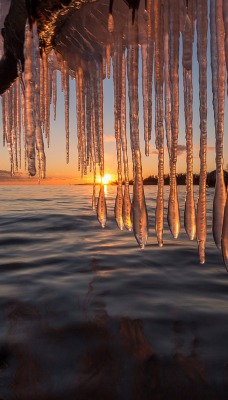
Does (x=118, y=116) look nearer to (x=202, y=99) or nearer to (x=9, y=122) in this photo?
(x=202, y=99)

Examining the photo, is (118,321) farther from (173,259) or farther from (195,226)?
(173,259)

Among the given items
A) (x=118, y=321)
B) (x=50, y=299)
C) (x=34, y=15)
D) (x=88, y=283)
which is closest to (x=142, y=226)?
(x=34, y=15)

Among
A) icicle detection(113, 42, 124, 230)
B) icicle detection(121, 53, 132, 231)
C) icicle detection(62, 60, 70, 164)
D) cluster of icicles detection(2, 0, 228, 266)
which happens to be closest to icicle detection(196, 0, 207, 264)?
cluster of icicles detection(2, 0, 228, 266)

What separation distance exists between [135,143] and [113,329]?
5.67 ft

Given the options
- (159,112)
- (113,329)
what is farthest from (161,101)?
(113,329)

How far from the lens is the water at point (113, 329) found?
1.99m

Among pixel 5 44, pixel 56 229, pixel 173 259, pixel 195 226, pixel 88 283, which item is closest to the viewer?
pixel 195 226

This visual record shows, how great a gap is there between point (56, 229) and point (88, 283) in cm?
569

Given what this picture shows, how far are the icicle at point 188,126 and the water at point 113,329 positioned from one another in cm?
102

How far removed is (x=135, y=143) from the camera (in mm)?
1539

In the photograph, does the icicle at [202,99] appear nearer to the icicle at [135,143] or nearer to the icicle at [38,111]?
the icicle at [135,143]

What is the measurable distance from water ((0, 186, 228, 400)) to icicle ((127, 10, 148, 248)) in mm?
975

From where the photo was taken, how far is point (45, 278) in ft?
14.3

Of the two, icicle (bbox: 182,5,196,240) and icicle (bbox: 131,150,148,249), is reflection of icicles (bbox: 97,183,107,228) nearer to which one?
icicle (bbox: 131,150,148,249)
